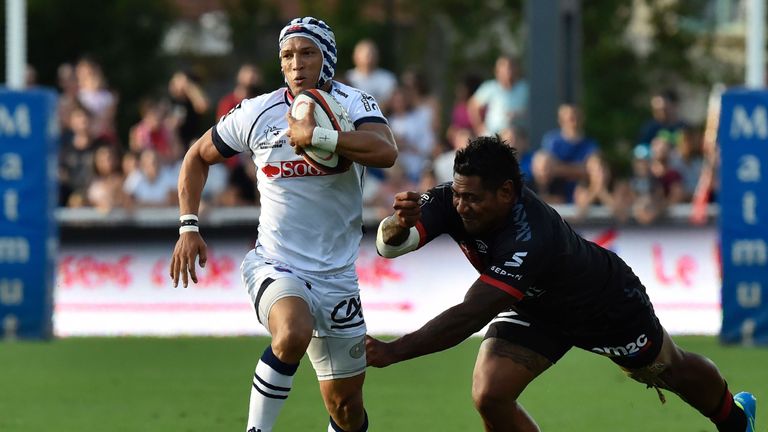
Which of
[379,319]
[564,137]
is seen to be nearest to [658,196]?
[564,137]

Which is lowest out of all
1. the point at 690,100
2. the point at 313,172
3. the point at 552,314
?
the point at 690,100

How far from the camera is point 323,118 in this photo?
7379 millimetres

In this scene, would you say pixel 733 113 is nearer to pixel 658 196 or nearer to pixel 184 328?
pixel 658 196

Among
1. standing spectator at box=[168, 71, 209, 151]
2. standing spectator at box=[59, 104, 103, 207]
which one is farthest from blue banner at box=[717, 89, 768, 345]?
standing spectator at box=[59, 104, 103, 207]

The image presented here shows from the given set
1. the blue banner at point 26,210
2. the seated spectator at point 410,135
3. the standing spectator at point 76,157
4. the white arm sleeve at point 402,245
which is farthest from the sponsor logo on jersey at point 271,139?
the standing spectator at point 76,157

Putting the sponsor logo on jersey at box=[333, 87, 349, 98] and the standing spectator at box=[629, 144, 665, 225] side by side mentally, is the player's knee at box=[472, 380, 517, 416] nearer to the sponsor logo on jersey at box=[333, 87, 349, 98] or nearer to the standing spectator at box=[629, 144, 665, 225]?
the sponsor logo on jersey at box=[333, 87, 349, 98]

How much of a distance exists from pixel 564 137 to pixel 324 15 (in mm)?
25543

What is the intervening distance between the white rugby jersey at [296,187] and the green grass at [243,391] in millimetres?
1843

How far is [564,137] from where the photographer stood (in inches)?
610

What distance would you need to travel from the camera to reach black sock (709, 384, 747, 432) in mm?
7977

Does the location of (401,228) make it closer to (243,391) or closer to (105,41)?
(243,391)

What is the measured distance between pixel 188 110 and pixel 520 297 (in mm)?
10251

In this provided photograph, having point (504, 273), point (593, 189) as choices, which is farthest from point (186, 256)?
point (593, 189)

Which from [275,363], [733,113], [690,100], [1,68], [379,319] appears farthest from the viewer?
[690,100]
